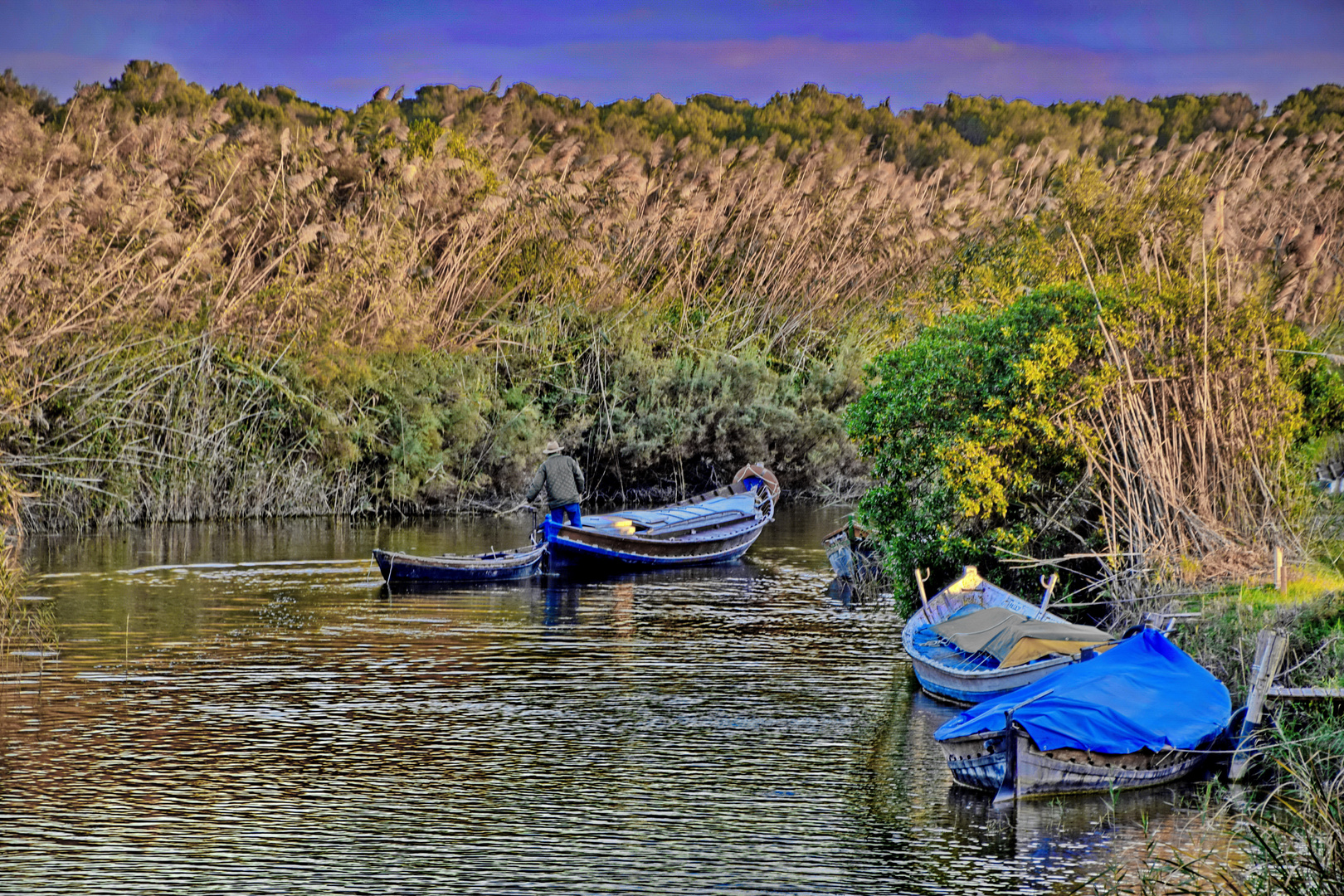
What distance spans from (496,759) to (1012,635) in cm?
540

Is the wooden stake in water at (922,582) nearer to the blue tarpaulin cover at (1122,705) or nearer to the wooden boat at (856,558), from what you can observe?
the blue tarpaulin cover at (1122,705)

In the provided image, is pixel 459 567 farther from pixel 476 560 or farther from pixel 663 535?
pixel 663 535

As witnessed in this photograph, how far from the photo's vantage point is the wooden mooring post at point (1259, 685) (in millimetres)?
13992

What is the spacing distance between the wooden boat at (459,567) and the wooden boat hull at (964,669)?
9.87 m

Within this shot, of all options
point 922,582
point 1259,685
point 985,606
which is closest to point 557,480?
point 922,582

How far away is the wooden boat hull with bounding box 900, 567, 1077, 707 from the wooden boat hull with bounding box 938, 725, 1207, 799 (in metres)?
1.98

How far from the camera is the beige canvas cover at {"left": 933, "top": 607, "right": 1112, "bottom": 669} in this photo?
16.4 metres

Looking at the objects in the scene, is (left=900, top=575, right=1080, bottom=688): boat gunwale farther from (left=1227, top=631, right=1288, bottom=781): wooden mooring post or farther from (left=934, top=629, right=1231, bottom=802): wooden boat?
(left=1227, top=631, right=1288, bottom=781): wooden mooring post

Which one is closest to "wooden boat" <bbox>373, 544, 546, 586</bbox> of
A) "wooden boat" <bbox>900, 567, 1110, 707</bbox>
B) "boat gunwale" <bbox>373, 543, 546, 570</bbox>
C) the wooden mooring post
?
"boat gunwale" <bbox>373, 543, 546, 570</bbox>

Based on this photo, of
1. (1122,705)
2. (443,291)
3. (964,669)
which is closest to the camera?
(1122,705)

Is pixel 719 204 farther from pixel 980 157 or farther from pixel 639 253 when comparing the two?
pixel 980 157

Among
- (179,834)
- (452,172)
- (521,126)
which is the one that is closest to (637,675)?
(179,834)

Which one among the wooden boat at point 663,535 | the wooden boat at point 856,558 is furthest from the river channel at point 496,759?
the wooden boat at point 663,535

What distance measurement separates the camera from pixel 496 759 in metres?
15.2
